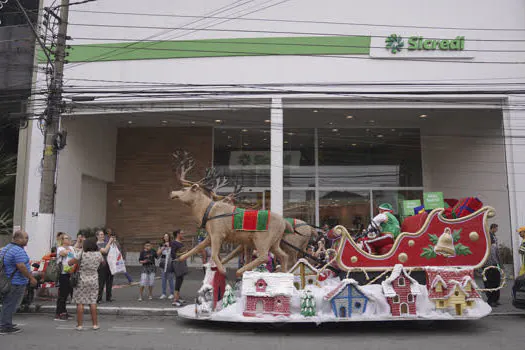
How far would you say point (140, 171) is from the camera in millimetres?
20922

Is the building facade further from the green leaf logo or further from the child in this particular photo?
the child

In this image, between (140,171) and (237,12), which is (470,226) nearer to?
(237,12)

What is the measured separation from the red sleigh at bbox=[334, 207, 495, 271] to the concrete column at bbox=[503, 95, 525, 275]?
7.38 meters

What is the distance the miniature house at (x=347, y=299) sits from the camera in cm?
752

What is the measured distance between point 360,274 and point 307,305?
1.33m

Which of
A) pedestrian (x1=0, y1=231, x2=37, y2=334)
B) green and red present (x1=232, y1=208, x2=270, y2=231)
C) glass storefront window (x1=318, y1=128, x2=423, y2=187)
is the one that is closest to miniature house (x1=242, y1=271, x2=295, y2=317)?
green and red present (x1=232, y1=208, x2=270, y2=231)

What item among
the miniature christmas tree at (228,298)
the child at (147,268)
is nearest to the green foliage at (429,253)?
the miniature christmas tree at (228,298)

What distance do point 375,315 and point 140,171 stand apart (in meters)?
15.8

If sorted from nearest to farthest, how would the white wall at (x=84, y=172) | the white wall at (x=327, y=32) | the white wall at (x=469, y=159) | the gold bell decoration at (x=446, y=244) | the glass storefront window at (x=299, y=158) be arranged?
the gold bell decoration at (x=446, y=244)
the white wall at (x=327, y=32)
the white wall at (x=84, y=172)
the white wall at (x=469, y=159)
the glass storefront window at (x=299, y=158)

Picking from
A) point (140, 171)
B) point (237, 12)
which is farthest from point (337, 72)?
point (140, 171)

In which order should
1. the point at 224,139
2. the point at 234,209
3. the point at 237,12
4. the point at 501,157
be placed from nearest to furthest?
1. the point at 234,209
2. the point at 237,12
3. the point at 501,157
4. the point at 224,139

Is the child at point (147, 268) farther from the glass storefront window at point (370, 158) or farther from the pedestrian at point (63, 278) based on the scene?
the glass storefront window at point (370, 158)

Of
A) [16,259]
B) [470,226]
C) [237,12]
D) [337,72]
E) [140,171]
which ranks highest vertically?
[237,12]

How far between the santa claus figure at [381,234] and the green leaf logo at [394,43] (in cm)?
819
